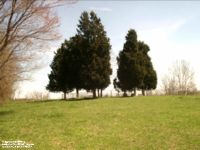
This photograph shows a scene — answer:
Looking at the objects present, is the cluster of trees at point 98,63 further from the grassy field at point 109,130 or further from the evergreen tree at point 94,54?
the grassy field at point 109,130

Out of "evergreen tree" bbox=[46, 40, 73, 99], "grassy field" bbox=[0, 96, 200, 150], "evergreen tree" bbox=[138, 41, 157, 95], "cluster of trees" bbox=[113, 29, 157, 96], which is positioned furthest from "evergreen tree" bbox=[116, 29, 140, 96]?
"grassy field" bbox=[0, 96, 200, 150]

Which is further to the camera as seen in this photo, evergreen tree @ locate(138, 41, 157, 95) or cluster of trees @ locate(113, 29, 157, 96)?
evergreen tree @ locate(138, 41, 157, 95)

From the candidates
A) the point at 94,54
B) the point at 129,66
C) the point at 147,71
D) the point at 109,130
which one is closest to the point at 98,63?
the point at 94,54

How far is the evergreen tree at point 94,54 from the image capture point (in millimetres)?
38750

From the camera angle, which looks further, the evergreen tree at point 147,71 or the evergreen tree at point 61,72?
the evergreen tree at point 61,72

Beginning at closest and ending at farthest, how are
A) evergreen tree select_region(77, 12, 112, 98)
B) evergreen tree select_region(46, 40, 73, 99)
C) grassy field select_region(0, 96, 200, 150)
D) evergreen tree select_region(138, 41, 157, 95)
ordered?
grassy field select_region(0, 96, 200, 150)
evergreen tree select_region(77, 12, 112, 98)
evergreen tree select_region(138, 41, 157, 95)
evergreen tree select_region(46, 40, 73, 99)

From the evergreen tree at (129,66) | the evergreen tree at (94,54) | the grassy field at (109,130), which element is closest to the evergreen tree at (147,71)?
the evergreen tree at (129,66)

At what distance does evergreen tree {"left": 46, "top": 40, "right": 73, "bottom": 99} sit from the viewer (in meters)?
45.5

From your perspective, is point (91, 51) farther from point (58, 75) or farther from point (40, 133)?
point (40, 133)

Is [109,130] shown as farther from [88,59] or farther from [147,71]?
[147,71]

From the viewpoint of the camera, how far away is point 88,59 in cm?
3991

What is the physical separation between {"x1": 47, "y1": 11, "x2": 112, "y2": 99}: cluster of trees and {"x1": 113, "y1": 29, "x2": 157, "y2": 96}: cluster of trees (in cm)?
284

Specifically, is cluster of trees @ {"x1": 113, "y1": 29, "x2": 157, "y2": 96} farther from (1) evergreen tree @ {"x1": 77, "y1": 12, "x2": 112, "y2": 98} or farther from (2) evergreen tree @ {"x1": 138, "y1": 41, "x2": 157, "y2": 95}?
(1) evergreen tree @ {"x1": 77, "y1": 12, "x2": 112, "y2": 98}

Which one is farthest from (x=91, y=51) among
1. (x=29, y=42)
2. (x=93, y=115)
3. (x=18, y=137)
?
(x=18, y=137)
